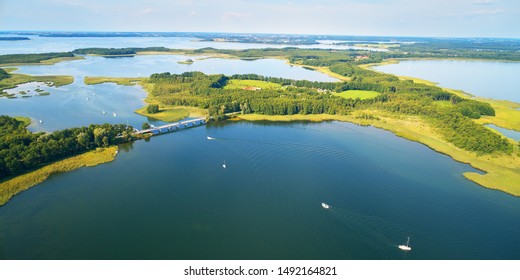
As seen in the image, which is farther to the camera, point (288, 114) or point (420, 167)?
point (288, 114)

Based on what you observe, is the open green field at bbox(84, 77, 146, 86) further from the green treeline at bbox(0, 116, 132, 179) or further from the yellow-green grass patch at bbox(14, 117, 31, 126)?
the green treeline at bbox(0, 116, 132, 179)

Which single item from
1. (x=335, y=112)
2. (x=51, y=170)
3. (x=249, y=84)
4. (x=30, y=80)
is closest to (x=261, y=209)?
(x=51, y=170)

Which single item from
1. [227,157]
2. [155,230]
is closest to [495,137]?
[227,157]

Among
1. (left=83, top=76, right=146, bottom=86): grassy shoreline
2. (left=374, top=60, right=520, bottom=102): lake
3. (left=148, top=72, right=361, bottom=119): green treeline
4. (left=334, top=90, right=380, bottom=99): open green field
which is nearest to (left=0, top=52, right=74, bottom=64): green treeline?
(left=83, top=76, right=146, bottom=86): grassy shoreline

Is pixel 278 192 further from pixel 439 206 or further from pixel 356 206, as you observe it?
pixel 439 206

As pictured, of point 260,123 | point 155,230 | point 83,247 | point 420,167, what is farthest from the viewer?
point 260,123

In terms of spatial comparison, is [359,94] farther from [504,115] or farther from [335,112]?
[504,115]

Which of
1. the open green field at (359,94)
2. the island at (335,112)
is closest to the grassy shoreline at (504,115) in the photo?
the island at (335,112)
